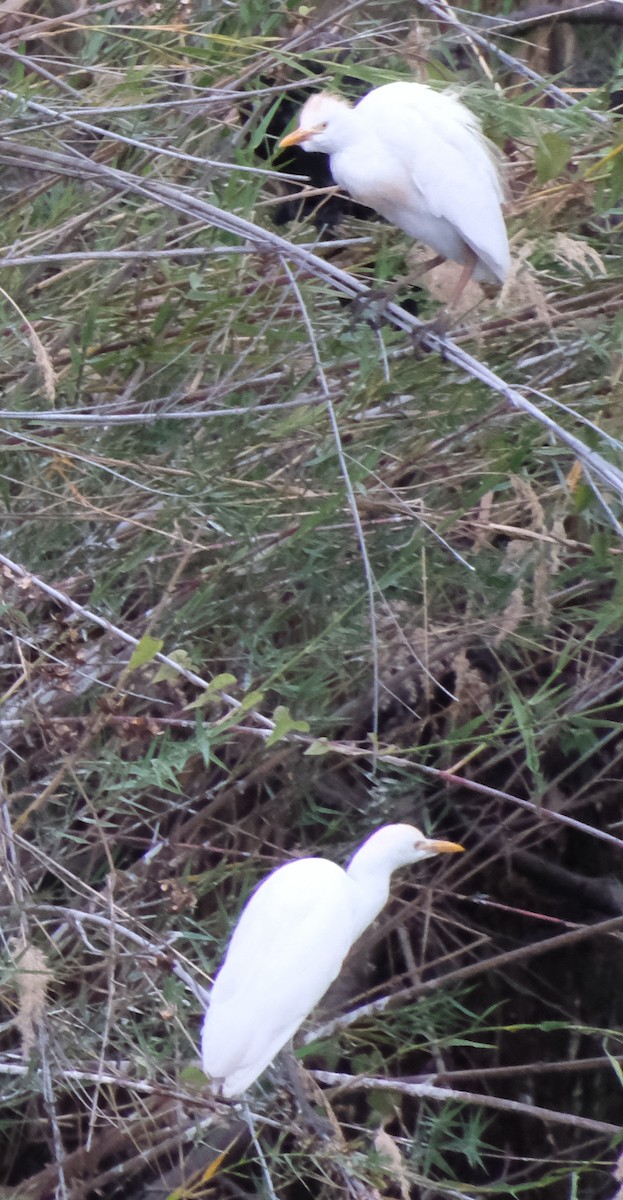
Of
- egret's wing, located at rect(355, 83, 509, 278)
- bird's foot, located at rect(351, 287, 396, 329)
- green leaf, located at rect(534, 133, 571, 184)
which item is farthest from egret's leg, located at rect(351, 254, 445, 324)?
green leaf, located at rect(534, 133, 571, 184)

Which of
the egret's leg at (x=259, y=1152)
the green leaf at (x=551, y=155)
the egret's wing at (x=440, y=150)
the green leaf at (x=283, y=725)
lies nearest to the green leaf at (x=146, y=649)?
the green leaf at (x=283, y=725)

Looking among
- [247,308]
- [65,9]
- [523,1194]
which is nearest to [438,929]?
[523,1194]

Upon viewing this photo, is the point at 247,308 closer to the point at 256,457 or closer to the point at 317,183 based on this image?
the point at 256,457

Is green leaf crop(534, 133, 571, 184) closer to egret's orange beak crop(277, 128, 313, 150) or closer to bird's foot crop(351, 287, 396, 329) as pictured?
bird's foot crop(351, 287, 396, 329)

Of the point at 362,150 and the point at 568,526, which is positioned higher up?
the point at 362,150

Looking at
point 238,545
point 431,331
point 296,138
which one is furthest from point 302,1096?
point 296,138

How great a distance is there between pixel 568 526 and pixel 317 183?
2.01 ft

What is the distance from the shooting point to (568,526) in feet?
5.93

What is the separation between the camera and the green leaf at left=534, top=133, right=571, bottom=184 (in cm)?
121

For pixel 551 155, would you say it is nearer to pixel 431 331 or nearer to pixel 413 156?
pixel 431 331

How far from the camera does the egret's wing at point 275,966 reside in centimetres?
121

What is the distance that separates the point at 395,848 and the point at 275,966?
211mm

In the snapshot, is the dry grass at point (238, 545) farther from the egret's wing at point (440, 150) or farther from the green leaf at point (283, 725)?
the green leaf at point (283, 725)

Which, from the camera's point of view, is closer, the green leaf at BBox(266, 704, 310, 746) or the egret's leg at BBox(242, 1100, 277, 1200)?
the green leaf at BBox(266, 704, 310, 746)
